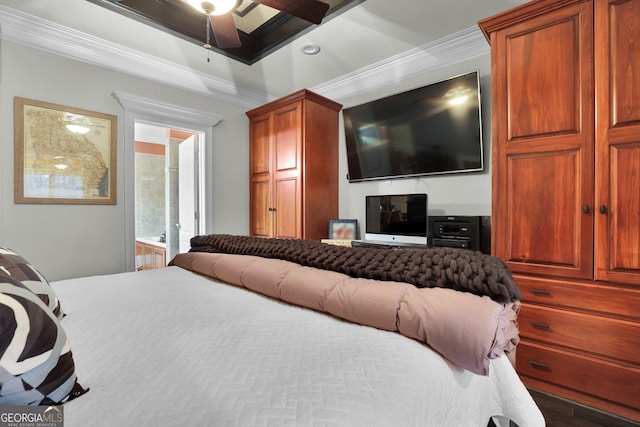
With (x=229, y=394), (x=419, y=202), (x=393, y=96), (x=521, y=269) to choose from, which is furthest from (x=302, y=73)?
(x=229, y=394)

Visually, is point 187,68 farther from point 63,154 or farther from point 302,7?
point 302,7

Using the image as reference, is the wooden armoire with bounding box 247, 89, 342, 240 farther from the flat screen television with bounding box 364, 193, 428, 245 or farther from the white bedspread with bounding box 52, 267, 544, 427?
the white bedspread with bounding box 52, 267, 544, 427

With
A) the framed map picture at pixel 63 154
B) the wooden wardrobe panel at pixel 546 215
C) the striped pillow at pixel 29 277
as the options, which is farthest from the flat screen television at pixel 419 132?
the striped pillow at pixel 29 277

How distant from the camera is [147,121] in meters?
3.08

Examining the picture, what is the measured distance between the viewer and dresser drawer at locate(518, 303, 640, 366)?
1.57 meters

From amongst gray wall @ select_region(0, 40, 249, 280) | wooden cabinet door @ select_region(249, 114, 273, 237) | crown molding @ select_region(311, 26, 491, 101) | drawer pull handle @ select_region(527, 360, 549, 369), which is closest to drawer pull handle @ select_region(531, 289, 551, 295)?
drawer pull handle @ select_region(527, 360, 549, 369)

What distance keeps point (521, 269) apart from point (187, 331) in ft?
6.43

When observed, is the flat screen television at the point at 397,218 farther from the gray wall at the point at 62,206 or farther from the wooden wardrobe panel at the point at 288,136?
the gray wall at the point at 62,206

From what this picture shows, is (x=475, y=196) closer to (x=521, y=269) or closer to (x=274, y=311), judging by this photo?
(x=521, y=269)

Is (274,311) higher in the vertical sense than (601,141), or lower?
Result: lower

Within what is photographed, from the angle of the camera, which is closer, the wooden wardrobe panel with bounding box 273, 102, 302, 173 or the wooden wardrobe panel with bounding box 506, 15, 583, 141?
the wooden wardrobe panel with bounding box 506, 15, 583, 141

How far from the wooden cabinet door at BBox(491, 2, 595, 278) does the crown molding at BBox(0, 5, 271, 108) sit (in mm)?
2838

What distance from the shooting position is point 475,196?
8.54 feet

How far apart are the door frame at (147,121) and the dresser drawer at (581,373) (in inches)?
126
